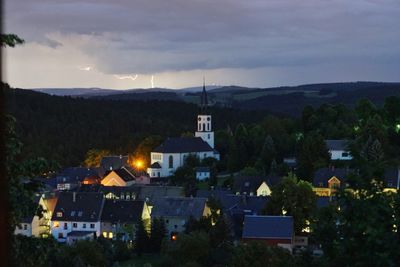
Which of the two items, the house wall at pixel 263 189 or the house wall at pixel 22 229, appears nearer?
the house wall at pixel 22 229

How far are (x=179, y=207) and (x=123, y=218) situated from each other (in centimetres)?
336

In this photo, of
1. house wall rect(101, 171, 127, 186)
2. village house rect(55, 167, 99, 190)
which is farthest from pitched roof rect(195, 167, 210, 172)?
village house rect(55, 167, 99, 190)

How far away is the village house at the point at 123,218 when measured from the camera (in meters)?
38.0

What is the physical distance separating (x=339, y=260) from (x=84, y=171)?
54221 mm

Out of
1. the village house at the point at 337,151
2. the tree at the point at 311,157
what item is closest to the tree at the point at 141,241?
the tree at the point at 311,157

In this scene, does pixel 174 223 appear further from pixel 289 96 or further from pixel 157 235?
pixel 289 96

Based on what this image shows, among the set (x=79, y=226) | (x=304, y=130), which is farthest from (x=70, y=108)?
(x=79, y=226)

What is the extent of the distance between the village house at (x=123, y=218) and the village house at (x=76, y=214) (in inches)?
19.1

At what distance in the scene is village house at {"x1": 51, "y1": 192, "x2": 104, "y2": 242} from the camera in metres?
39.5

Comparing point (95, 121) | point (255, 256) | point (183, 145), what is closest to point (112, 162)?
point (183, 145)

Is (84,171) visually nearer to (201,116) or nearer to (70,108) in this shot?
(201,116)

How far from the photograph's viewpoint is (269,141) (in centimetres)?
5194

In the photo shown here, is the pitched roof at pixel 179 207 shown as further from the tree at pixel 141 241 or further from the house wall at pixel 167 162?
the house wall at pixel 167 162

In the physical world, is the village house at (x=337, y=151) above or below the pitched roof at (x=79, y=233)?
above
